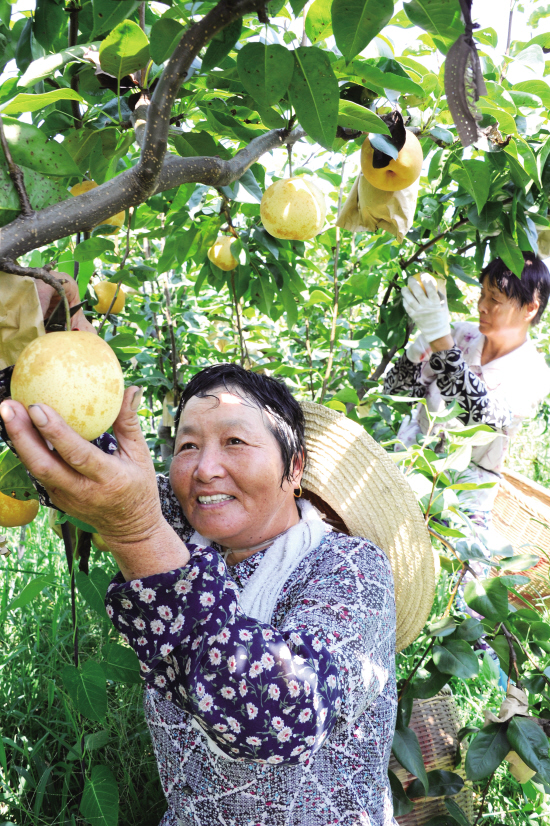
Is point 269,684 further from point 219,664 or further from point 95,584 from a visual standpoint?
point 95,584

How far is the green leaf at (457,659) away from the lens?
1.51 meters

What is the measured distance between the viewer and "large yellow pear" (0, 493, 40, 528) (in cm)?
132

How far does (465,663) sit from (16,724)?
1.48 metres

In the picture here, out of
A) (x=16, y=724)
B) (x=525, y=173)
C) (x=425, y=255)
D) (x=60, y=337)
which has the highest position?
(x=525, y=173)

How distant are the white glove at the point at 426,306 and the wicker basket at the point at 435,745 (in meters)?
1.29

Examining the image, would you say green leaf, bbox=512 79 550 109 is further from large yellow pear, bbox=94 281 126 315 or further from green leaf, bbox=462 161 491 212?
large yellow pear, bbox=94 281 126 315

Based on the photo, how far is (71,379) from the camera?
0.73 metres

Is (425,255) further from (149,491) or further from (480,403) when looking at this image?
(149,491)

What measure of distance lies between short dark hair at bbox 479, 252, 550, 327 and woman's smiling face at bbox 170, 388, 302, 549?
157 cm

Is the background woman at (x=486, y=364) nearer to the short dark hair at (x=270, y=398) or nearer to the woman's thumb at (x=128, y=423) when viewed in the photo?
the short dark hair at (x=270, y=398)

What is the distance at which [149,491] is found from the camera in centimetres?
83

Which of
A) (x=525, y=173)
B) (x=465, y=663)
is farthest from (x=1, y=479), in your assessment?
(x=525, y=173)

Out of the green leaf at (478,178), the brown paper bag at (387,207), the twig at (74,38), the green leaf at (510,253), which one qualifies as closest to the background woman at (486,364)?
the green leaf at (510,253)

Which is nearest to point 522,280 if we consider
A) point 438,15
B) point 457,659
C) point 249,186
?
point 249,186
